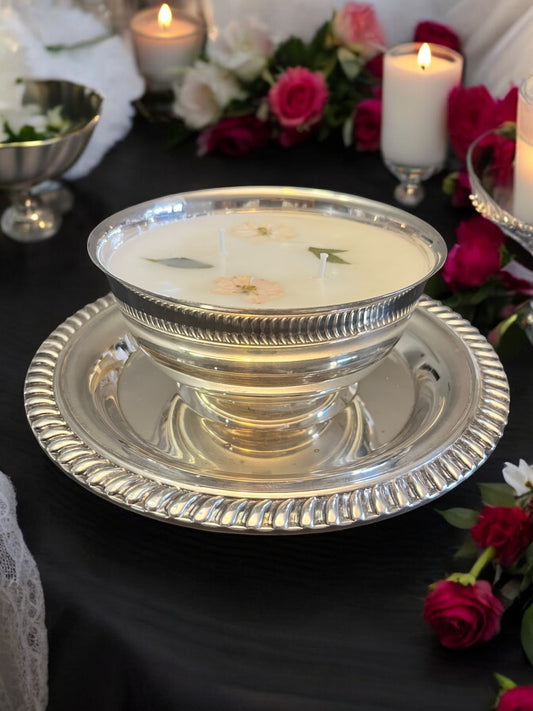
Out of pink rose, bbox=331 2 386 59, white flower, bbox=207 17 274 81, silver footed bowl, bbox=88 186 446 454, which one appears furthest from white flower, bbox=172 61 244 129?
silver footed bowl, bbox=88 186 446 454

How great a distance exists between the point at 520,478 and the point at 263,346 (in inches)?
5.9

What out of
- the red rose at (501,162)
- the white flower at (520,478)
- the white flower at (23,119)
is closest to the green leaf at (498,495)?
the white flower at (520,478)

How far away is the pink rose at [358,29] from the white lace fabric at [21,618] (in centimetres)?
74

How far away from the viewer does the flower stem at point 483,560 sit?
470 mm

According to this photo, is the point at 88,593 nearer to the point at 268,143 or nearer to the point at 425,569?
the point at 425,569

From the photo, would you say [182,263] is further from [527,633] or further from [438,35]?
[438,35]

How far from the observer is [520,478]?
0.49 m

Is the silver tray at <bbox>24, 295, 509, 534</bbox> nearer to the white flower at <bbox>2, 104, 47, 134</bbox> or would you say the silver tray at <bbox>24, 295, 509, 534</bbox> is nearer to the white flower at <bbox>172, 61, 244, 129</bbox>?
the white flower at <bbox>2, 104, 47, 134</bbox>

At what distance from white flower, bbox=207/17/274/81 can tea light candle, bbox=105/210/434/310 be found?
0.48 m

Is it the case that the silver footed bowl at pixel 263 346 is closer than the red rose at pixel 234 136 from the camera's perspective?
Yes

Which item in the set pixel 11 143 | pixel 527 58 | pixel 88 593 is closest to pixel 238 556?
pixel 88 593

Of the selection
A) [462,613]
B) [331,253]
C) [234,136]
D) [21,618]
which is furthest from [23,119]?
[462,613]

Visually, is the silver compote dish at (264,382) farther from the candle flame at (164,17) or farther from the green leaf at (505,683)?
the candle flame at (164,17)

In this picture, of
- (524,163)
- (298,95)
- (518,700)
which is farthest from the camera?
(298,95)
